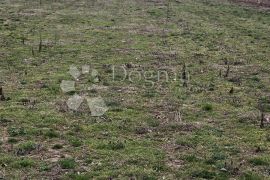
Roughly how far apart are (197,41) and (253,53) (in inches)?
155

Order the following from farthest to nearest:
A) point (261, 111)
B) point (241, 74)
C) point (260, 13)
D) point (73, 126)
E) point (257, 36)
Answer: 1. point (260, 13)
2. point (257, 36)
3. point (241, 74)
4. point (261, 111)
5. point (73, 126)

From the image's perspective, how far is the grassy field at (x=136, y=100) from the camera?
13305 mm

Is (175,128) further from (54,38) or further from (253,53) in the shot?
(54,38)

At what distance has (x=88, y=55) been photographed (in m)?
25.2

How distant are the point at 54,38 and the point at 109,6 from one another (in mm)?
15387

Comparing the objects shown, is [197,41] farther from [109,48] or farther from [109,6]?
[109,6]

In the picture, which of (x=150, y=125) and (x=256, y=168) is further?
(x=150, y=125)

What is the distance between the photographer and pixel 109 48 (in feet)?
88.9

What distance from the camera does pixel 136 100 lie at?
1858cm

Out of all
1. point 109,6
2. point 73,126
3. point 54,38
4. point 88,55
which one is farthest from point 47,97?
point 109,6

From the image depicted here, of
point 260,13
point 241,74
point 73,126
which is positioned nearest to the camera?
point 73,126

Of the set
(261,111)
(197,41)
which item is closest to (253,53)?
(197,41)

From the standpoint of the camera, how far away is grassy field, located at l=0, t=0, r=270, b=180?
13305 mm

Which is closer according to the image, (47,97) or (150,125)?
(150,125)
